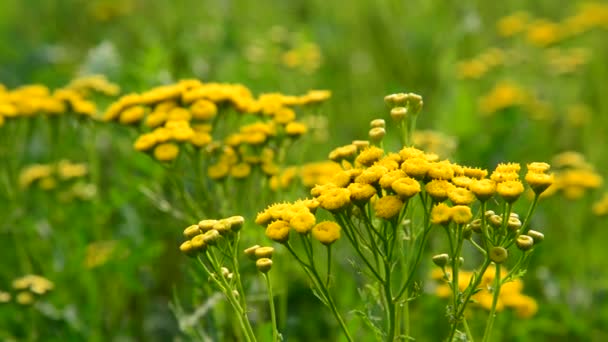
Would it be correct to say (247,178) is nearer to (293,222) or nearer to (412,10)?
(293,222)

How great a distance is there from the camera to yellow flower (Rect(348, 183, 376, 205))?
6.39 feet

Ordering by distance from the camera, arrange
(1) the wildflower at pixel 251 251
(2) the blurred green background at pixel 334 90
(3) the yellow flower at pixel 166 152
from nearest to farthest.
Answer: (1) the wildflower at pixel 251 251 < (3) the yellow flower at pixel 166 152 < (2) the blurred green background at pixel 334 90

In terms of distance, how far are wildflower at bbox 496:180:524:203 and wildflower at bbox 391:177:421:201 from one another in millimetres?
203

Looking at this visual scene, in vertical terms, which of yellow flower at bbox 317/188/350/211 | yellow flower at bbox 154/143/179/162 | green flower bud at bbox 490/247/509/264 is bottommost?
green flower bud at bbox 490/247/509/264

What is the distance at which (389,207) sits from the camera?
1.93m

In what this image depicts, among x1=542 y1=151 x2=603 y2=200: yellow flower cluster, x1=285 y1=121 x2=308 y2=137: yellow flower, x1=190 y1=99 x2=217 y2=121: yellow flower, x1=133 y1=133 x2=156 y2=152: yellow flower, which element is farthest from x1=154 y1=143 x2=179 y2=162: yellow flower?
x1=542 y1=151 x2=603 y2=200: yellow flower cluster

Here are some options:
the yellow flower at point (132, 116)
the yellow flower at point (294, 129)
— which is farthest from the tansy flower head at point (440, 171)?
the yellow flower at point (132, 116)

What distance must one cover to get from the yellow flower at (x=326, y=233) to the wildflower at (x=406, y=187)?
7.8 inches

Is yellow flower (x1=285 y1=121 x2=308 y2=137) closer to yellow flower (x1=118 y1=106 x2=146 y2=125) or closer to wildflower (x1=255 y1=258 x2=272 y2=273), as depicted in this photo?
yellow flower (x1=118 y1=106 x2=146 y2=125)

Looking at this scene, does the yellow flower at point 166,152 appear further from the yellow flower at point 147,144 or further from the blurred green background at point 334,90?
the blurred green background at point 334,90

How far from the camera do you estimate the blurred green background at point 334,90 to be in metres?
3.66

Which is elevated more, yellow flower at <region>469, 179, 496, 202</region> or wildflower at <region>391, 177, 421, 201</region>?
wildflower at <region>391, 177, 421, 201</region>

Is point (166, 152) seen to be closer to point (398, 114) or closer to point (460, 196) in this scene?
point (398, 114)

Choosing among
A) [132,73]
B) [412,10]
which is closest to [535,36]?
[412,10]
